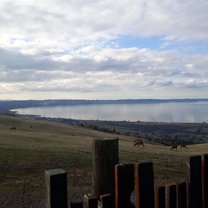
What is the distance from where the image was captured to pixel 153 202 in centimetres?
357

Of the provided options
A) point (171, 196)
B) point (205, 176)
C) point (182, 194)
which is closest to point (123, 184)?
point (171, 196)

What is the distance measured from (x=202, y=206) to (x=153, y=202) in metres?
0.56

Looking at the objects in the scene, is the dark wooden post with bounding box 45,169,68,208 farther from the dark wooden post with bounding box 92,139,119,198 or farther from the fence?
the dark wooden post with bounding box 92,139,119,198

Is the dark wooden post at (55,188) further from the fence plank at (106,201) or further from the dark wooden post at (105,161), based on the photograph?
the dark wooden post at (105,161)

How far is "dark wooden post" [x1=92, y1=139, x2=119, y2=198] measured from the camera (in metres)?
3.71

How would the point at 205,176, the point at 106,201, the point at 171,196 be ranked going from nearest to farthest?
the point at 106,201 < the point at 171,196 < the point at 205,176

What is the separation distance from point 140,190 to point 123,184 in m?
0.16

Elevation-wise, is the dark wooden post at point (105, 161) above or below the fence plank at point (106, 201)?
above

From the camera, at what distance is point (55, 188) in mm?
3203

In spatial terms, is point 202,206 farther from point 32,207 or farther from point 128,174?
point 32,207

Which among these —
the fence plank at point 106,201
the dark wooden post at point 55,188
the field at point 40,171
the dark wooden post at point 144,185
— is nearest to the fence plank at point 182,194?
the dark wooden post at point 144,185

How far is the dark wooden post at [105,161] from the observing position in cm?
371

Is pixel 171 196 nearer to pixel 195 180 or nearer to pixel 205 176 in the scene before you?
pixel 195 180

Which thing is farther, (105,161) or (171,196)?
(105,161)
